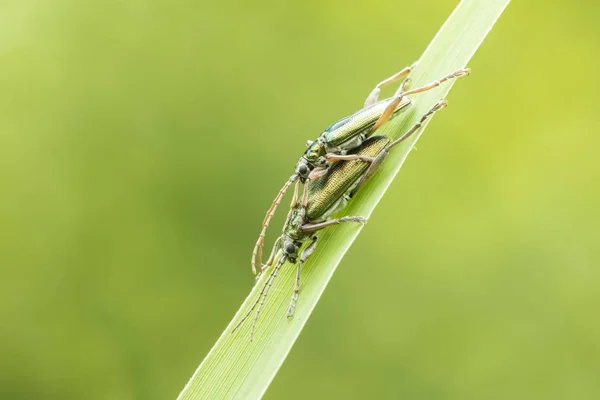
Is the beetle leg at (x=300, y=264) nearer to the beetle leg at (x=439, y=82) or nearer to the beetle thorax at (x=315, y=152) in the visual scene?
the beetle thorax at (x=315, y=152)

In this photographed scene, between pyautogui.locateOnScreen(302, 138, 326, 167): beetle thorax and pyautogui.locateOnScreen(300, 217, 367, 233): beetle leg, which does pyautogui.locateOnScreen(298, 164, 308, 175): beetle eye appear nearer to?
pyautogui.locateOnScreen(302, 138, 326, 167): beetle thorax

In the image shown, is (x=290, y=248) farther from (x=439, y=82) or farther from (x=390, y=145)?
(x=439, y=82)

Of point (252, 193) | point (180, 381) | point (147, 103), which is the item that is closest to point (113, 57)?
point (147, 103)

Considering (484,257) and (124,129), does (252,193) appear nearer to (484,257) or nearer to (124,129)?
(124,129)

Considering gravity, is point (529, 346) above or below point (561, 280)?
below

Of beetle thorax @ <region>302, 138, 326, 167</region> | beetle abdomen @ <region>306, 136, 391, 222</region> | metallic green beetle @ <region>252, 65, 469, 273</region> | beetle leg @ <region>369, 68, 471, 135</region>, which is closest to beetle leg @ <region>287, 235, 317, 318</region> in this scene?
beetle abdomen @ <region>306, 136, 391, 222</region>

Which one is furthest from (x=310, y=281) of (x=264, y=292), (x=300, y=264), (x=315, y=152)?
(x=315, y=152)

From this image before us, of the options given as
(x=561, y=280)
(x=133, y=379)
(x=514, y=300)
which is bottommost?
(x=133, y=379)
